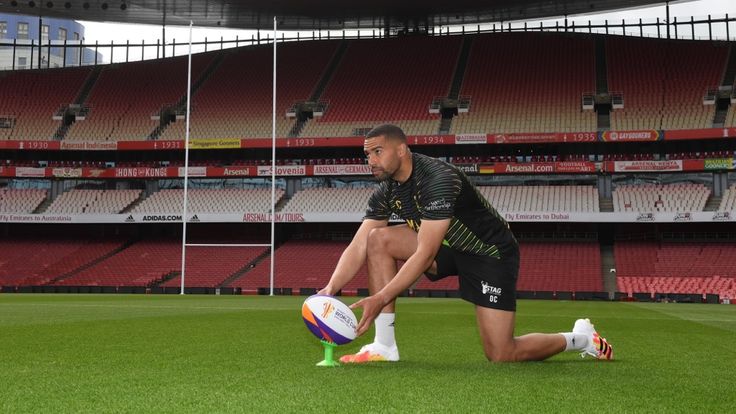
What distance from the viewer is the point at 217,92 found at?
4712 centimetres

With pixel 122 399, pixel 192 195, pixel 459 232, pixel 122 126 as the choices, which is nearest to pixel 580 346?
pixel 459 232

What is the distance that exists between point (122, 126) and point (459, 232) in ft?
142

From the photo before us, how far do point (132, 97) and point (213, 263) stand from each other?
16335mm

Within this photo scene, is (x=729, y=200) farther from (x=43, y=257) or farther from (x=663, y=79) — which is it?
(x=43, y=257)

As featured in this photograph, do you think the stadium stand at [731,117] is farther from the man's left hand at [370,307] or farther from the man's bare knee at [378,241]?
the man's left hand at [370,307]

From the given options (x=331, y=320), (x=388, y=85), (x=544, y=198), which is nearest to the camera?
(x=331, y=320)

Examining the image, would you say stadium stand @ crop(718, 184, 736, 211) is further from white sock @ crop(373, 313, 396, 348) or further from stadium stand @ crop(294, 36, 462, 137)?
white sock @ crop(373, 313, 396, 348)

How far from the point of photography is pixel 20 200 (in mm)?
43469

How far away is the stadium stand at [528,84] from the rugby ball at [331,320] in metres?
36.3

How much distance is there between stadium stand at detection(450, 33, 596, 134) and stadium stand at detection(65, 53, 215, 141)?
1985cm

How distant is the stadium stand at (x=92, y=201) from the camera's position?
42.7m

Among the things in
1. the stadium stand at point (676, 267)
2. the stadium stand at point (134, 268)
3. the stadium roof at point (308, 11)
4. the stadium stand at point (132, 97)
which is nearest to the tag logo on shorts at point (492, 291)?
the stadium stand at point (676, 267)

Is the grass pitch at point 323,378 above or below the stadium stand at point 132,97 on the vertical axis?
below

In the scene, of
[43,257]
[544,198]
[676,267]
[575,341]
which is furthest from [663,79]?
[575,341]
